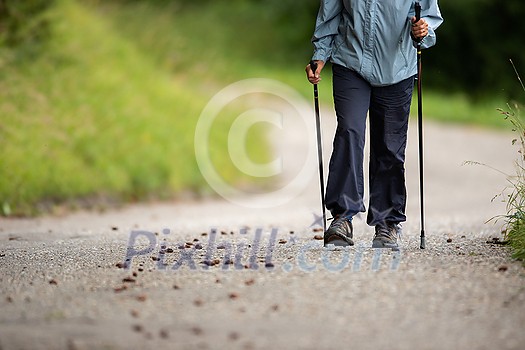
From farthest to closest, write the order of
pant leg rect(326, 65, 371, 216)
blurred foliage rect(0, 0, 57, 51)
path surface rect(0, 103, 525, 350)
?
blurred foliage rect(0, 0, 57, 51) < pant leg rect(326, 65, 371, 216) < path surface rect(0, 103, 525, 350)

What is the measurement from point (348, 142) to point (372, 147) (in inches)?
15.3

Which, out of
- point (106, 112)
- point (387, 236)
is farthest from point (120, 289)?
point (106, 112)

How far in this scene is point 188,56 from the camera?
22.0 m

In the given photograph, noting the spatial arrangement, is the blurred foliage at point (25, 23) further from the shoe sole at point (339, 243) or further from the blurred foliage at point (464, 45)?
the blurred foliage at point (464, 45)

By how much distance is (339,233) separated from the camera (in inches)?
252

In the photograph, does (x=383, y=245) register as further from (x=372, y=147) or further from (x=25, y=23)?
(x=25, y=23)

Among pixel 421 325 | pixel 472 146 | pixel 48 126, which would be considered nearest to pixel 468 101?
pixel 472 146

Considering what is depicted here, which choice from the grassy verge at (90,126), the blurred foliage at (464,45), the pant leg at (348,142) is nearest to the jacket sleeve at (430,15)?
the pant leg at (348,142)

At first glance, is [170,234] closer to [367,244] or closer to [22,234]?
[22,234]

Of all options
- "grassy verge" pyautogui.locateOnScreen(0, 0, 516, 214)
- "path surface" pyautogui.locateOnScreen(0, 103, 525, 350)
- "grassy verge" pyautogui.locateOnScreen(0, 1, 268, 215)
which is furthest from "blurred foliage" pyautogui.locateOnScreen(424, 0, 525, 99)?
"path surface" pyautogui.locateOnScreen(0, 103, 525, 350)

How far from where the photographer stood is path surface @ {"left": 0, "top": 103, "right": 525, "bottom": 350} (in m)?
4.31

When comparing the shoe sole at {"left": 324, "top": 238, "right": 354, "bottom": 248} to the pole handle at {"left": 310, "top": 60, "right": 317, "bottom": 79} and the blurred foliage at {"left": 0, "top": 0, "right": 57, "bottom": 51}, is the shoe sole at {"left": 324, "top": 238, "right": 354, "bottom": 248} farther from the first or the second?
the blurred foliage at {"left": 0, "top": 0, "right": 57, "bottom": 51}

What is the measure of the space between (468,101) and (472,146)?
9973mm

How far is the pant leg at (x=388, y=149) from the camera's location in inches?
255
